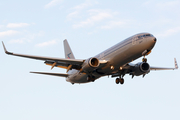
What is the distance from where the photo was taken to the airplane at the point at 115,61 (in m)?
37.0

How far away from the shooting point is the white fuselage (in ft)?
120

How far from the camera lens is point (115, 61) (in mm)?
38562

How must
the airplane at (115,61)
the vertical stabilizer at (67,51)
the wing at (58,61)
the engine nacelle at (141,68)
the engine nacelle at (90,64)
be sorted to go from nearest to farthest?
the airplane at (115,61) < the engine nacelle at (90,64) < the wing at (58,61) < the engine nacelle at (141,68) < the vertical stabilizer at (67,51)

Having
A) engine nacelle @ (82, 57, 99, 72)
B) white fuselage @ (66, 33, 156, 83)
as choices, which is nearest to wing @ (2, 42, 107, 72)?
engine nacelle @ (82, 57, 99, 72)

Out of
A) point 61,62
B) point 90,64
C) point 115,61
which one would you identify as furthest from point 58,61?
point 115,61

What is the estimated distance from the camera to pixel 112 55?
38750mm

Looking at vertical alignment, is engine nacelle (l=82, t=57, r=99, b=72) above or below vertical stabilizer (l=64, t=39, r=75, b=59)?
below

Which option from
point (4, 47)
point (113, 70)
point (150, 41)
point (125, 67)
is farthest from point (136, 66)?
point (4, 47)

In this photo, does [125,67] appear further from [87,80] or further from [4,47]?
[4,47]

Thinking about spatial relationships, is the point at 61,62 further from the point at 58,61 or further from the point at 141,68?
the point at 141,68

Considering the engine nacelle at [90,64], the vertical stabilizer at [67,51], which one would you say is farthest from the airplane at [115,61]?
the vertical stabilizer at [67,51]

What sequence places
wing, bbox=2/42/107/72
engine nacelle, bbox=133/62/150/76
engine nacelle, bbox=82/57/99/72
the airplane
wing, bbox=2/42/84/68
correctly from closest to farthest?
the airplane < engine nacelle, bbox=82/57/99/72 < wing, bbox=2/42/84/68 < wing, bbox=2/42/107/72 < engine nacelle, bbox=133/62/150/76

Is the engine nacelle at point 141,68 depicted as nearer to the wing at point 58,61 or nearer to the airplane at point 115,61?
the airplane at point 115,61

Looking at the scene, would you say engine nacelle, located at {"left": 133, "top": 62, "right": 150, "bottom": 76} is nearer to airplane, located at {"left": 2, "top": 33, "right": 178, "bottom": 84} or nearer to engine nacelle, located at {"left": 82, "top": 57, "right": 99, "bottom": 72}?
airplane, located at {"left": 2, "top": 33, "right": 178, "bottom": 84}
